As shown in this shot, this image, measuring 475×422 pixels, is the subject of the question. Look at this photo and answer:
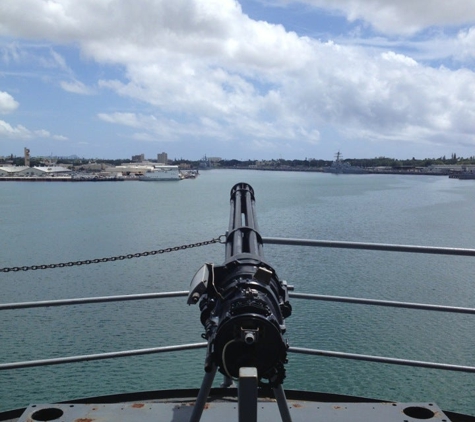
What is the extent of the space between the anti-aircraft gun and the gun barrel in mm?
34

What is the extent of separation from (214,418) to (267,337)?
3.19ft

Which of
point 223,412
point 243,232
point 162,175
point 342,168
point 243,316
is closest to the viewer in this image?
point 243,316

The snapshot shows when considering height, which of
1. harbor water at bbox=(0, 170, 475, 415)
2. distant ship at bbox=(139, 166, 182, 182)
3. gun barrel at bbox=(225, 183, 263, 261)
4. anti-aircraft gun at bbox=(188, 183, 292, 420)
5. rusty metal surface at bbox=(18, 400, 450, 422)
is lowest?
distant ship at bbox=(139, 166, 182, 182)

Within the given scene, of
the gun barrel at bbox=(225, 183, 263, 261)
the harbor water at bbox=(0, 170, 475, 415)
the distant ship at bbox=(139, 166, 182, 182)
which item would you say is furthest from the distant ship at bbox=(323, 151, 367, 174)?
the gun barrel at bbox=(225, 183, 263, 261)

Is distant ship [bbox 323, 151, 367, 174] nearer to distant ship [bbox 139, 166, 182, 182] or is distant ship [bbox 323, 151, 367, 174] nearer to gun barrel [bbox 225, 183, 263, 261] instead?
distant ship [bbox 139, 166, 182, 182]

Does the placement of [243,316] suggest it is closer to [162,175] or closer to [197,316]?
[197,316]

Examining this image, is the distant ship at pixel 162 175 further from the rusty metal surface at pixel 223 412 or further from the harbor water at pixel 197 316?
the rusty metal surface at pixel 223 412

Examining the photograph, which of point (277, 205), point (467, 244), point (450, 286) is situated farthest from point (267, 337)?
point (277, 205)

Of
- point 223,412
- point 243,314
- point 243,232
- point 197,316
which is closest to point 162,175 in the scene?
point 197,316

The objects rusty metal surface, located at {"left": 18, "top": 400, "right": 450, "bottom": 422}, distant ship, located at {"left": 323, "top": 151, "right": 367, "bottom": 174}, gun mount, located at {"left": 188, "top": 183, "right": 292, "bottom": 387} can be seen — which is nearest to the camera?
gun mount, located at {"left": 188, "top": 183, "right": 292, "bottom": 387}

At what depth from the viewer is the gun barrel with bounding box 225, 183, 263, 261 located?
2176 millimetres

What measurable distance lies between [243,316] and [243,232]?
2.31 ft

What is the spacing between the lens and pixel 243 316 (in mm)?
1698

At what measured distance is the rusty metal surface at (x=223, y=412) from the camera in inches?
98.5
